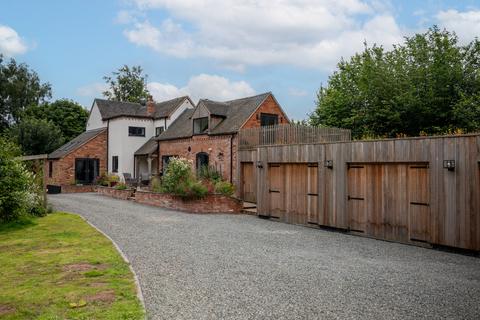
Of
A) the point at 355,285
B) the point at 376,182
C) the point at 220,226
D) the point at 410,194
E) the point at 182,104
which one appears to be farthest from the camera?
the point at 182,104

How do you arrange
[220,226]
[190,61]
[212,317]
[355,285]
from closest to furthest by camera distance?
[212,317] → [355,285] → [220,226] → [190,61]

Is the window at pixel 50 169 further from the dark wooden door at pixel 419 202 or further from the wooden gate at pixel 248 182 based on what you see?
the dark wooden door at pixel 419 202

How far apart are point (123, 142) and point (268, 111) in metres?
13.6

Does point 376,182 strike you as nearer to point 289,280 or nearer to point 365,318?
point 289,280

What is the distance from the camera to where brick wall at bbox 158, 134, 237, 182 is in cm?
2281

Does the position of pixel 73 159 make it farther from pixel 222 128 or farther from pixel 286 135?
pixel 286 135

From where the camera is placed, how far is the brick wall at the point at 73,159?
32188 millimetres

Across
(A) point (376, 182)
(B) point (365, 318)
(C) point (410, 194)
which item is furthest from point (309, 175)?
(B) point (365, 318)

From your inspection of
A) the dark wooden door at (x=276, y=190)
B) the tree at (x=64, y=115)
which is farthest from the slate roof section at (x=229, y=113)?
the tree at (x=64, y=115)

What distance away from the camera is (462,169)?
1070cm

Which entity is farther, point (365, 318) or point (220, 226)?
point (220, 226)

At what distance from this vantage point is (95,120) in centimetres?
3778

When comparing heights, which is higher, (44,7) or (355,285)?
(44,7)

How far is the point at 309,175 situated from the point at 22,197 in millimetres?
10180
